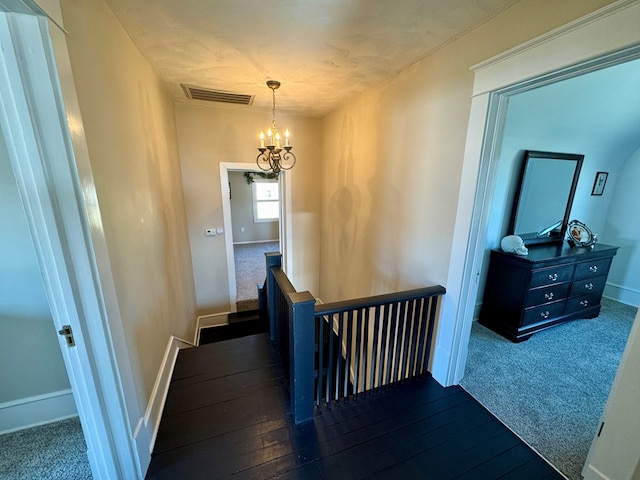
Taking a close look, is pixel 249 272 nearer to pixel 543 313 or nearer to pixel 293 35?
pixel 293 35

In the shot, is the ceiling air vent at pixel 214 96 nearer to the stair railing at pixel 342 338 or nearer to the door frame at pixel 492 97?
the stair railing at pixel 342 338

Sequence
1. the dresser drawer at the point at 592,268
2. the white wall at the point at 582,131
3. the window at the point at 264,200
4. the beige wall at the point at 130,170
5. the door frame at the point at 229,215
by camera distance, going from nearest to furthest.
Answer: the beige wall at the point at 130,170 → the white wall at the point at 582,131 → the dresser drawer at the point at 592,268 → the door frame at the point at 229,215 → the window at the point at 264,200

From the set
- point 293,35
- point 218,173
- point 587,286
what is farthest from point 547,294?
point 218,173

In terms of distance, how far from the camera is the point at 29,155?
2.66 feet

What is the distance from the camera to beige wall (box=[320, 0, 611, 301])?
4.42 ft

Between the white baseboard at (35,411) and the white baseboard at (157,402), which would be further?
the white baseboard at (35,411)

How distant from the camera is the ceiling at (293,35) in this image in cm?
126

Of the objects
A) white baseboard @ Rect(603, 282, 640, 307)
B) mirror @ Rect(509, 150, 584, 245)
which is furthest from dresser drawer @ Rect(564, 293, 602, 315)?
white baseboard @ Rect(603, 282, 640, 307)

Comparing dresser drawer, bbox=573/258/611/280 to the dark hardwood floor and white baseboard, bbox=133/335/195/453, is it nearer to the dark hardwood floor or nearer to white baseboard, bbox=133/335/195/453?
the dark hardwood floor

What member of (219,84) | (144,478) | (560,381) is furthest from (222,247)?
(560,381)

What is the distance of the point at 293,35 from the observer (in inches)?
59.3

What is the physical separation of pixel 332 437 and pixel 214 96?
325 centimetres

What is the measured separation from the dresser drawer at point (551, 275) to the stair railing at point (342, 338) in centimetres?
140

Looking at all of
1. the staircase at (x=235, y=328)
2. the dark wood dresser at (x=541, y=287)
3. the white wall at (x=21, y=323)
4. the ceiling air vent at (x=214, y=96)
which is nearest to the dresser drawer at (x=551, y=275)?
the dark wood dresser at (x=541, y=287)
